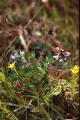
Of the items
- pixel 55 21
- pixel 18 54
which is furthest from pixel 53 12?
pixel 18 54

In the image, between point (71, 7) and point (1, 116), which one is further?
point (71, 7)

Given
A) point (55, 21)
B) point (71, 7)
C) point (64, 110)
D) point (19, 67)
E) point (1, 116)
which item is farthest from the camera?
point (71, 7)

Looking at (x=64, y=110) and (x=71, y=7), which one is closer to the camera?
(x=64, y=110)

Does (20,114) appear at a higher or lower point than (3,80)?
lower

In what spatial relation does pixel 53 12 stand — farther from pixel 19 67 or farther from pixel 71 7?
pixel 19 67

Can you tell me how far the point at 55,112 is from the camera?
5.22ft

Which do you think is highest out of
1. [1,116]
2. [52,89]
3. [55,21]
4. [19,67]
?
[55,21]

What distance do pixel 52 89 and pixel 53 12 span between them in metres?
1.72

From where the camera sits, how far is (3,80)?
5.26 ft

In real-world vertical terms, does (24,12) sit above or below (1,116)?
above

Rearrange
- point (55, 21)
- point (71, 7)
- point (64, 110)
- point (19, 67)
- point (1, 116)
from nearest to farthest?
point (1, 116), point (64, 110), point (19, 67), point (55, 21), point (71, 7)

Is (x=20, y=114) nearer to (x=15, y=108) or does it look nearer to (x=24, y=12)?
(x=15, y=108)

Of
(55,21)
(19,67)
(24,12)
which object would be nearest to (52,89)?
(19,67)

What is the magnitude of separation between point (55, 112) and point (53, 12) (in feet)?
5.83
